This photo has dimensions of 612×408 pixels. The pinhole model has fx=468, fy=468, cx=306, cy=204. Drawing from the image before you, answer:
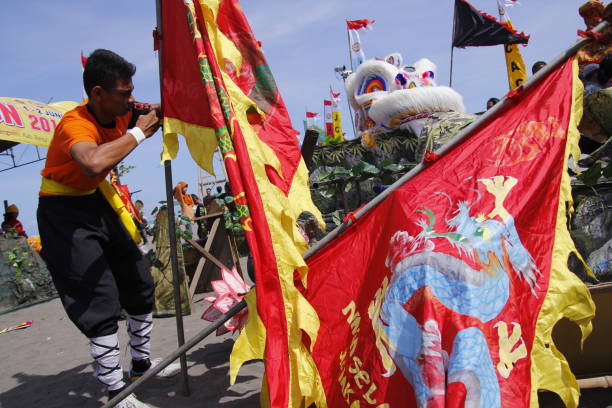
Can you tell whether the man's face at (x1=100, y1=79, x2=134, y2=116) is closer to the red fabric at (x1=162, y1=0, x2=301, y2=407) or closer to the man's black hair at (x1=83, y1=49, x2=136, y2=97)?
the man's black hair at (x1=83, y1=49, x2=136, y2=97)

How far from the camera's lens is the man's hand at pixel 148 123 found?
230 cm

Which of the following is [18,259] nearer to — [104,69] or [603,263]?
[104,69]

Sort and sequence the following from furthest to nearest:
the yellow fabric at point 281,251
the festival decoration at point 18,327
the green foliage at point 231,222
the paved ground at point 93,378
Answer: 1. the festival decoration at point 18,327
2. the green foliage at point 231,222
3. the paved ground at point 93,378
4. the yellow fabric at point 281,251

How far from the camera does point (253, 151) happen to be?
7.16 feet

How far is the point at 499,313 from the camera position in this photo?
1.60 m

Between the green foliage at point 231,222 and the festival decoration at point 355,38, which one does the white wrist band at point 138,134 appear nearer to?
the green foliage at point 231,222

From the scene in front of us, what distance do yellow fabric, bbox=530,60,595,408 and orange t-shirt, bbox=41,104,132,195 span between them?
2017 mm

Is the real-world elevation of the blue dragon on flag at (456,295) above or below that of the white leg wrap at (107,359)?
above

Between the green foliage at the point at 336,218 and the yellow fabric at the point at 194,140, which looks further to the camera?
the green foliage at the point at 336,218

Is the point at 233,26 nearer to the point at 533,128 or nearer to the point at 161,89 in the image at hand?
the point at 161,89

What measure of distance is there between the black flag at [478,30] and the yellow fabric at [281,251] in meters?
6.97

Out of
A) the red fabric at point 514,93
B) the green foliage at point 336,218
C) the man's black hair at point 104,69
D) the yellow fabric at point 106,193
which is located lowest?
the green foliage at point 336,218

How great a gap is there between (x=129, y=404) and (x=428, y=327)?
1.67 meters

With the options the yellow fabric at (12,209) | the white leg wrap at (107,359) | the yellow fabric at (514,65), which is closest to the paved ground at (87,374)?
the white leg wrap at (107,359)
